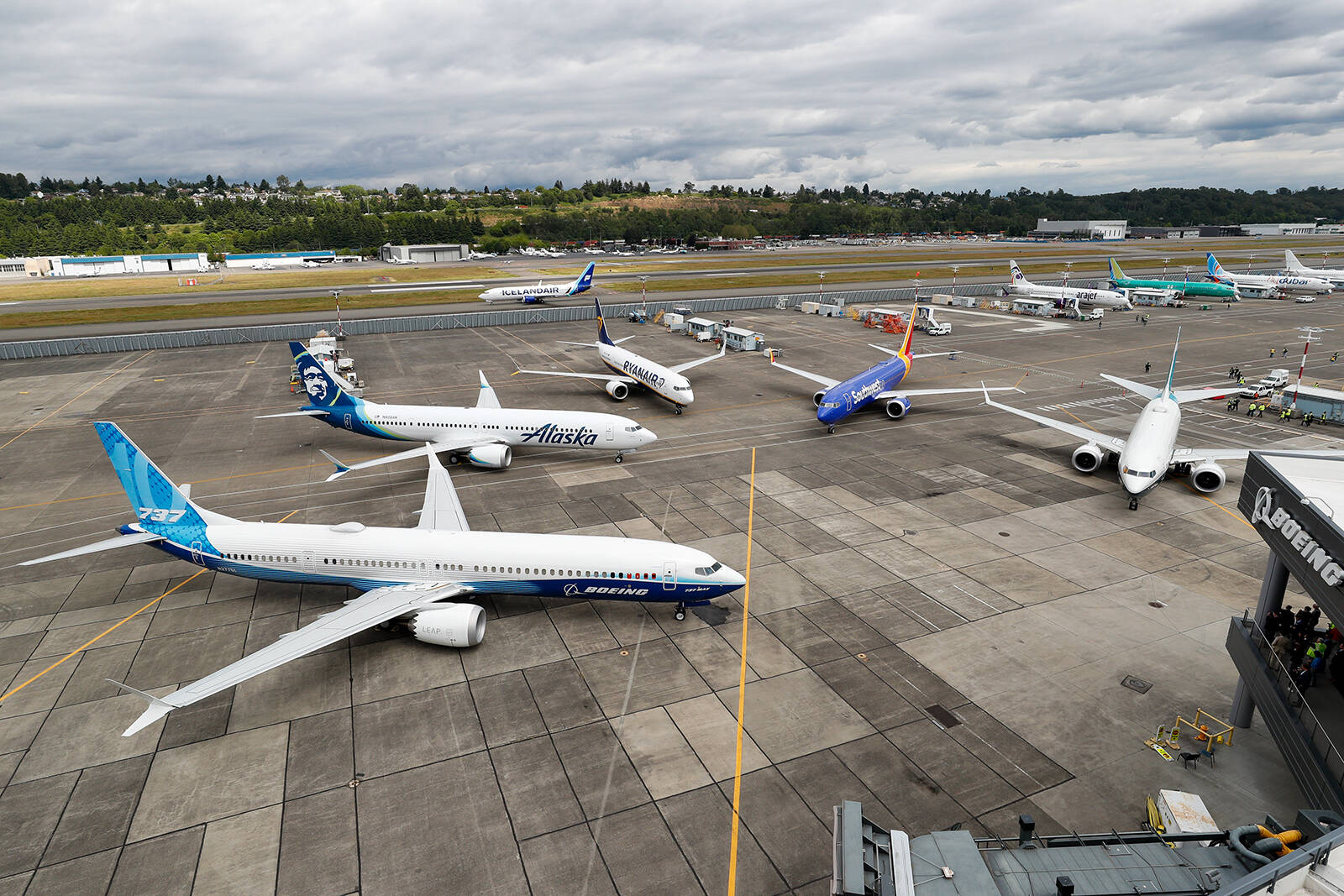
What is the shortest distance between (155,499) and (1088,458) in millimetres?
51605

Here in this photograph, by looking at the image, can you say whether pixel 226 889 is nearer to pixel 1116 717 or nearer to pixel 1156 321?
pixel 1116 717

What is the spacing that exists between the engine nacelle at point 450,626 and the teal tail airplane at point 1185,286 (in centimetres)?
14614

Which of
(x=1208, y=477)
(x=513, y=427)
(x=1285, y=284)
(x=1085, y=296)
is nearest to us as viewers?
(x=1208, y=477)

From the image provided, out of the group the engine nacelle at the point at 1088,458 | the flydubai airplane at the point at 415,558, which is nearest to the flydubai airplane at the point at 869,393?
the engine nacelle at the point at 1088,458

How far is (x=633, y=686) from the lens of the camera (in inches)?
969

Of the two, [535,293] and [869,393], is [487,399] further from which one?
[535,293]

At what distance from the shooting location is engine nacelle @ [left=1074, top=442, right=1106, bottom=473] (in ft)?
144

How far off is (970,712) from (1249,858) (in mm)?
11255

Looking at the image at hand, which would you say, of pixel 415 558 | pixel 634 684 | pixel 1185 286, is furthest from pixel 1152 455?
pixel 1185 286

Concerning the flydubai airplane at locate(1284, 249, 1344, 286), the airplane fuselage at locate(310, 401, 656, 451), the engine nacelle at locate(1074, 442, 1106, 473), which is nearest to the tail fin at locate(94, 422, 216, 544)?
the airplane fuselage at locate(310, 401, 656, 451)

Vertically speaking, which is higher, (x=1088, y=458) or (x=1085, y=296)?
(x=1085, y=296)

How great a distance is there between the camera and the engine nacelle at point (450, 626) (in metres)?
26.0

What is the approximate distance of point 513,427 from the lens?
45719mm

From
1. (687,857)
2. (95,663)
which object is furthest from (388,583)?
(687,857)
